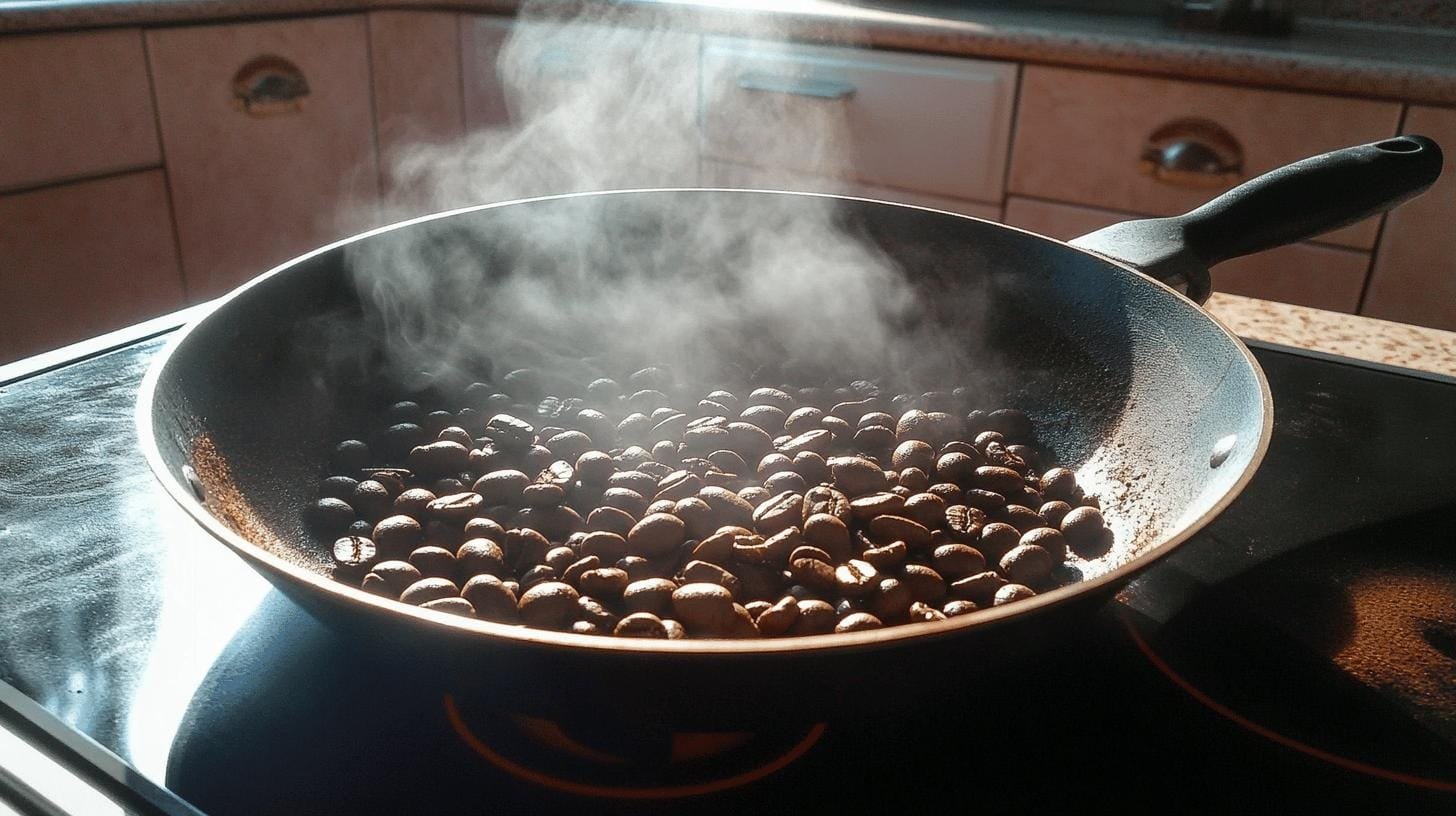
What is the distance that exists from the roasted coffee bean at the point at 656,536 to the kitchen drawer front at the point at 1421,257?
1460 mm

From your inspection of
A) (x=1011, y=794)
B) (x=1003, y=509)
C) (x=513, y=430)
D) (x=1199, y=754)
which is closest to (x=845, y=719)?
(x=1011, y=794)

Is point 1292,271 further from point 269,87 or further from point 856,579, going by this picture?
point 269,87

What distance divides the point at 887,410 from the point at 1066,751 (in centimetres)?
50

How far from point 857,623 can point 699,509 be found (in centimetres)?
19

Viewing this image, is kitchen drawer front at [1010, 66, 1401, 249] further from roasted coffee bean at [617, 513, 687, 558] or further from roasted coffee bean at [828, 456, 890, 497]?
roasted coffee bean at [617, 513, 687, 558]

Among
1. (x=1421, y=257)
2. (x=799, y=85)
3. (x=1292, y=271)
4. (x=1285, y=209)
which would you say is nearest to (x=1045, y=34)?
(x=799, y=85)

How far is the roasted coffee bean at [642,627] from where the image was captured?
60 cm

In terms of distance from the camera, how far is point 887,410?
1.03 m

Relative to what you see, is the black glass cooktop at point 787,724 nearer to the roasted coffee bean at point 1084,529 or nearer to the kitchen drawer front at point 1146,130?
the roasted coffee bean at point 1084,529

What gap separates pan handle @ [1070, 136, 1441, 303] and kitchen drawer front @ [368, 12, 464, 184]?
1.97 metres

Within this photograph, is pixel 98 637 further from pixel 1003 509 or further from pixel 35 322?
pixel 35 322

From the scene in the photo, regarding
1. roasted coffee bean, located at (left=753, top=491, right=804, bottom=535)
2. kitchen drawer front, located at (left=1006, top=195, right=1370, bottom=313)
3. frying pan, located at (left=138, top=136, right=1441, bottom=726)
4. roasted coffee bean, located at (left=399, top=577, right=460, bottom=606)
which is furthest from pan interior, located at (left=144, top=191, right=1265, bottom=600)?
kitchen drawer front, located at (left=1006, top=195, right=1370, bottom=313)

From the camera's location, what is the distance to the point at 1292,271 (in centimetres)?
184

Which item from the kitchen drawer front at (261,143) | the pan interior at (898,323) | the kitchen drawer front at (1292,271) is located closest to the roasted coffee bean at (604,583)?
the pan interior at (898,323)
